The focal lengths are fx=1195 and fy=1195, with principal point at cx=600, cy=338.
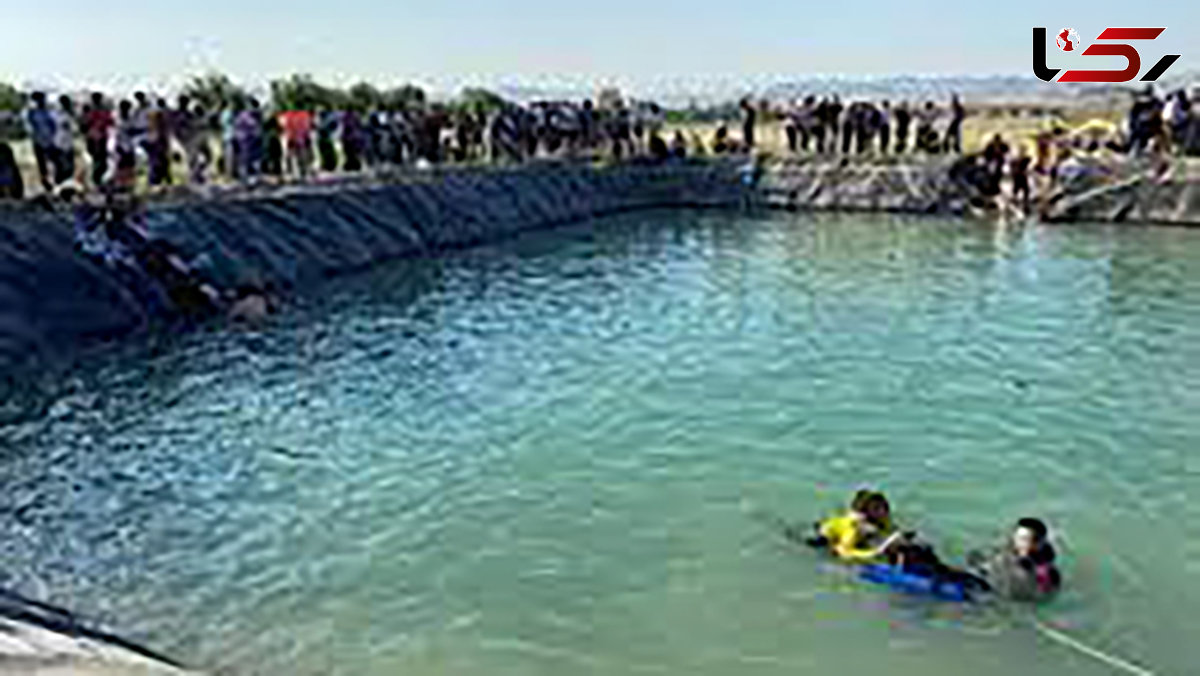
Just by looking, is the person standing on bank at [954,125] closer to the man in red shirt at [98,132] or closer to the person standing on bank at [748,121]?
the person standing on bank at [748,121]

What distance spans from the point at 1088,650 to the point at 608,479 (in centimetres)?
516

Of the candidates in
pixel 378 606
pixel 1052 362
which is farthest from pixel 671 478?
pixel 1052 362

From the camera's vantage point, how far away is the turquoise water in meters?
9.16

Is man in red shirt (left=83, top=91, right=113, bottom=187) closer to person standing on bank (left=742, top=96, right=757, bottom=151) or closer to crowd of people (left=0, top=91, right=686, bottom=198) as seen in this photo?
crowd of people (left=0, top=91, right=686, bottom=198)

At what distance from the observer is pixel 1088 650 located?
880 cm

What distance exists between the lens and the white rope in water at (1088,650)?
851cm

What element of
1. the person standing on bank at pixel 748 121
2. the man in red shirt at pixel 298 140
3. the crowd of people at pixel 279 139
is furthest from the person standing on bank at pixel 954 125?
the man in red shirt at pixel 298 140

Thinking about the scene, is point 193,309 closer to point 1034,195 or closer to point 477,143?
point 477,143

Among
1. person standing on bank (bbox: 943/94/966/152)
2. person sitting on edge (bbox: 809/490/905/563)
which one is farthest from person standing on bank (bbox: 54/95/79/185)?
person standing on bank (bbox: 943/94/966/152)

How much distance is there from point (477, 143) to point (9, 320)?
20298mm

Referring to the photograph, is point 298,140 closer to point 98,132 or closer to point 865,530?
point 98,132

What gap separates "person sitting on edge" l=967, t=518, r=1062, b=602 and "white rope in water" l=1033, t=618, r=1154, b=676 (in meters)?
0.30

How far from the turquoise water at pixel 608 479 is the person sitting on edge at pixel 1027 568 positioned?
9.1 inches

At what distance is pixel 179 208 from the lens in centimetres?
2242
